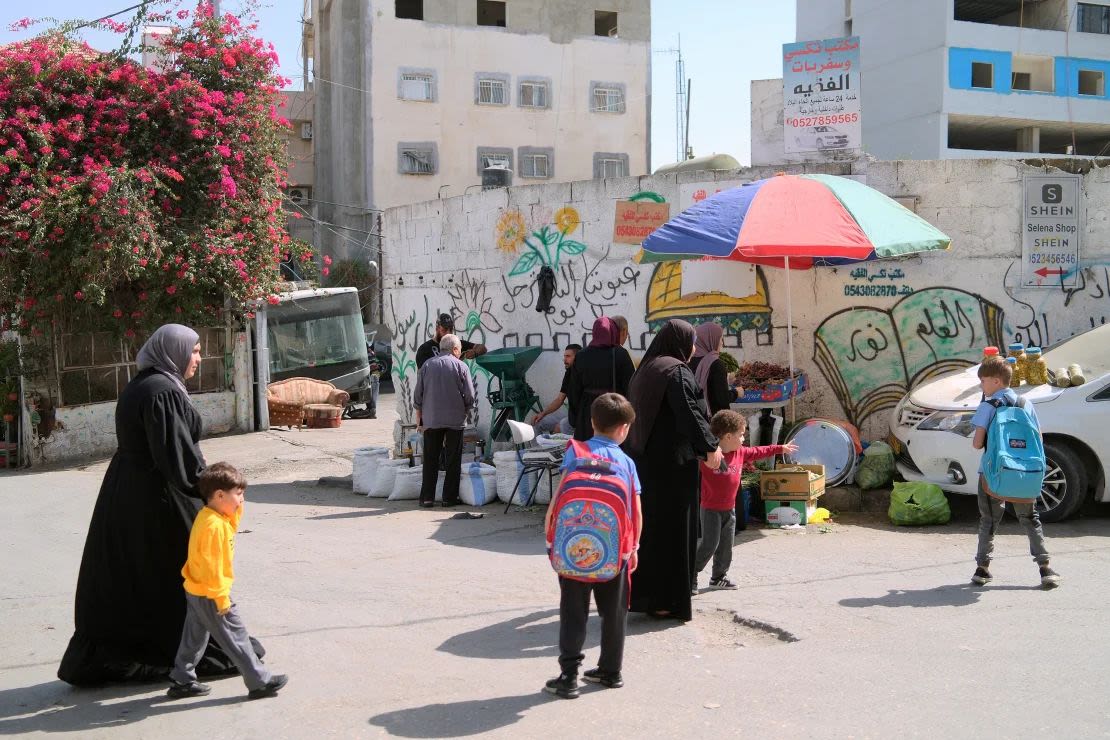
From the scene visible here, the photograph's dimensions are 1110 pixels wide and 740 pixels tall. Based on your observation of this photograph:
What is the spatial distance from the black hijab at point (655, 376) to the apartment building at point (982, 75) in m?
35.1

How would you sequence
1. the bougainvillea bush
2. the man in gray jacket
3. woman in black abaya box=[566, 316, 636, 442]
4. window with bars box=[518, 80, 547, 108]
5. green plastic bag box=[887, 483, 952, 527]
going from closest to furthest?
woman in black abaya box=[566, 316, 636, 442] → green plastic bag box=[887, 483, 952, 527] → the man in gray jacket → the bougainvillea bush → window with bars box=[518, 80, 547, 108]

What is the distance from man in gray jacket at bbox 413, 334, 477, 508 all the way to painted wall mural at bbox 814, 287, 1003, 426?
3607mm

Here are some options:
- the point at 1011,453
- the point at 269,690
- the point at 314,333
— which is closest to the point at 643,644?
the point at 269,690

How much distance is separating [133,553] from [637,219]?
728 centimetres

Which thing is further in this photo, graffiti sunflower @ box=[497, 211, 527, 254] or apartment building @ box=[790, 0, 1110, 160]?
apartment building @ box=[790, 0, 1110, 160]

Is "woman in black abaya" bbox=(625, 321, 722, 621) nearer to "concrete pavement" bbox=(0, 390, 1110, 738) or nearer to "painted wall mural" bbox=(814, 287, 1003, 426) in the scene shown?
"concrete pavement" bbox=(0, 390, 1110, 738)

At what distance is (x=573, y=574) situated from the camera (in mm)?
4719

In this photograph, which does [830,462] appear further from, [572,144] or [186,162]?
[572,144]

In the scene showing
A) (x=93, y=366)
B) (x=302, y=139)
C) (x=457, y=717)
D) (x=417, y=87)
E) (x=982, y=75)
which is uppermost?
(x=982, y=75)

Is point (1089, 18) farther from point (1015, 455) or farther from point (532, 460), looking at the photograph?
point (1015, 455)

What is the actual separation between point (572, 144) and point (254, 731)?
3714 cm

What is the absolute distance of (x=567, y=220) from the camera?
38.4 ft

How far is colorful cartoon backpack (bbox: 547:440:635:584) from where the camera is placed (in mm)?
4699

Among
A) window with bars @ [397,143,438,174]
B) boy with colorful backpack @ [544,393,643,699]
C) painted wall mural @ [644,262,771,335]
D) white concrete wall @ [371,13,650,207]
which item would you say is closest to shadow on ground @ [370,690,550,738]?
boy with colorful backpack @ [544,393,643,699]
